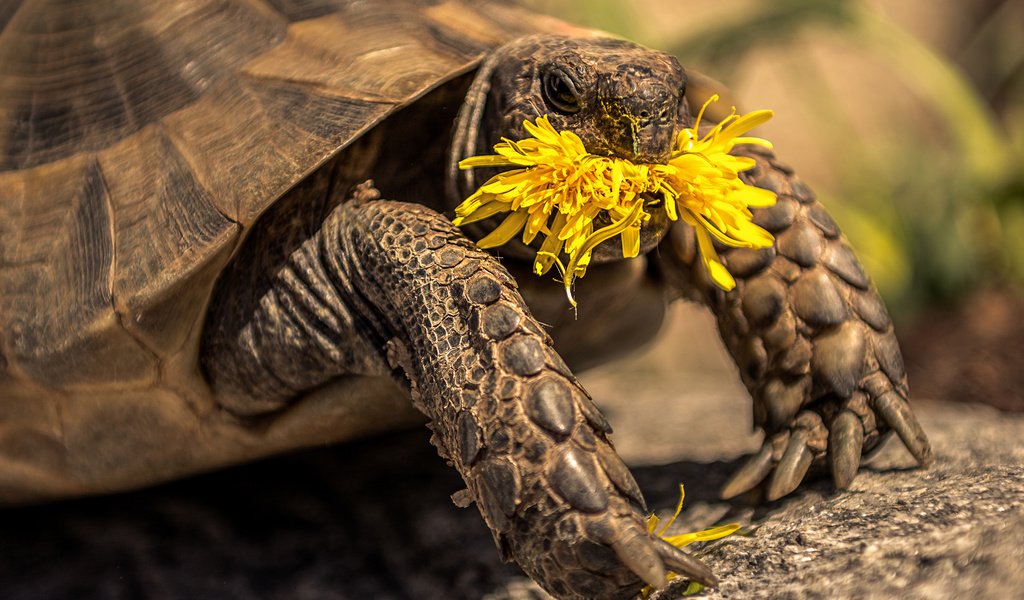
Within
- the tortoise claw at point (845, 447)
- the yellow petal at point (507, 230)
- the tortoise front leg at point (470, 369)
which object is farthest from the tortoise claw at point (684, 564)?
the yellow petal at point (507, 230)

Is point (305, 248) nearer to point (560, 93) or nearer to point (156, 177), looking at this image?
point (156, 177)

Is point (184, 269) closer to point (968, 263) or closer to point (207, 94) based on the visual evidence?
point (207, 94)

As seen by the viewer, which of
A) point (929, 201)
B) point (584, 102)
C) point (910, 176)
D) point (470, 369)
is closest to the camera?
point (470, 369)

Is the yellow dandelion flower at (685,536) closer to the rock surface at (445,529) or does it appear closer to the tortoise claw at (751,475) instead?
the rock surface at (445,529)

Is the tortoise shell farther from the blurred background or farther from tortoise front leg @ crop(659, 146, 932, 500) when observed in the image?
the blurred background

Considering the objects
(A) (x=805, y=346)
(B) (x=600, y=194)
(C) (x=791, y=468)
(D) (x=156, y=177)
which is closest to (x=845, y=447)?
(C) (x=791, y=468)

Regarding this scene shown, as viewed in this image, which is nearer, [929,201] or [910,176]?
[929,201]
